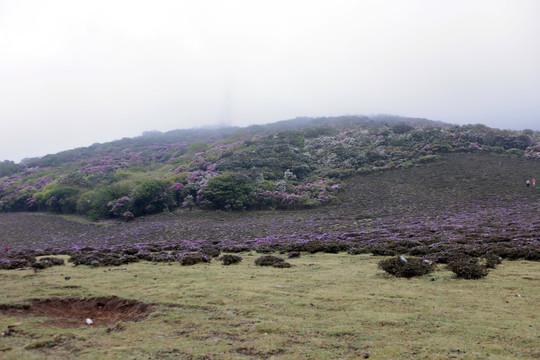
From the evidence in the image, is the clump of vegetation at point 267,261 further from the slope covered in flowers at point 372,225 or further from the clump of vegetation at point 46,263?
the clump of vegetation at point 46,263

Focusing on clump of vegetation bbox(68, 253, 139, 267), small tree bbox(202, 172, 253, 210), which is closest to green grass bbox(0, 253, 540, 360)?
clump of vegetation bbox(68, 253, 139, 267)

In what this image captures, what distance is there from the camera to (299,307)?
7.44m

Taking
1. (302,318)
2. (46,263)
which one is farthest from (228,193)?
(302,318)

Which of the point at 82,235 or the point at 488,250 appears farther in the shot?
the point at 82,235

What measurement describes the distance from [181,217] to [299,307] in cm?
2629

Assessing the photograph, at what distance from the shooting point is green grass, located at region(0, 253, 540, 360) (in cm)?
536

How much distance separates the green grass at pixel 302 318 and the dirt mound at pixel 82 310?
31 cm

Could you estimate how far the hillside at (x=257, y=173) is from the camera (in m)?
35.2

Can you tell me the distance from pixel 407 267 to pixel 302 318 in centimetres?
465

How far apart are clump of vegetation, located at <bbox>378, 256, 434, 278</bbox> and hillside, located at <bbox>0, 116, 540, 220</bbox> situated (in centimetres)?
2179

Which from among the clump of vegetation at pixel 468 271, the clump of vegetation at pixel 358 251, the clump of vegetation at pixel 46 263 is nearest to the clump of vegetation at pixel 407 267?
the clump of vegetation at pixel 468 271

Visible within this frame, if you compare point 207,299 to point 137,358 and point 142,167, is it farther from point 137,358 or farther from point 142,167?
point 142,167

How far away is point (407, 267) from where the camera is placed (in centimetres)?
958

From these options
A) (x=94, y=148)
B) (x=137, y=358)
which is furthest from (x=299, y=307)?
(x=94, y=148)
